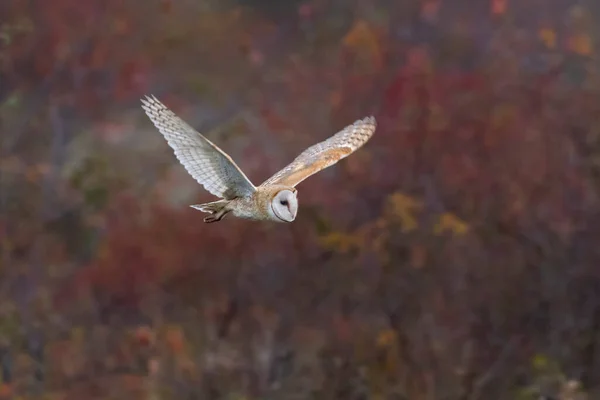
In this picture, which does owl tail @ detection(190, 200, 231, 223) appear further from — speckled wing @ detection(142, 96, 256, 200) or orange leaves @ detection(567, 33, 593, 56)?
orange leaves @ detection(567, 33, 593, 56)

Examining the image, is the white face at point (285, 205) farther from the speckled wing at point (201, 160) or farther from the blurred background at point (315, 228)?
the blurred background at point (315, 228)

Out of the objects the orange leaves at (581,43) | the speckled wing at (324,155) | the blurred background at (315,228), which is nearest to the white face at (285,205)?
the speckled wing at (324,155)

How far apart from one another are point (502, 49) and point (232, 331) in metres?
2.94

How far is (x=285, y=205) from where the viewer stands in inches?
83.4

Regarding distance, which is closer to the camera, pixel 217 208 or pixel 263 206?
pixel 263 206

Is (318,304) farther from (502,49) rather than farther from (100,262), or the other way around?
(502,49)

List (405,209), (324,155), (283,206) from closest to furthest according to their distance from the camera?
(283,206), (324,155), (405,209)

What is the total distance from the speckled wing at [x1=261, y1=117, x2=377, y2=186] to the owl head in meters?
0.28

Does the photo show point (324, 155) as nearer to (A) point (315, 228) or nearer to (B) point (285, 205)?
(B) point (285, 205)

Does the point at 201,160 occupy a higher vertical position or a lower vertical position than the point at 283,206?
higher

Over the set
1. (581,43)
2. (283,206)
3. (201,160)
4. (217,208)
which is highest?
(581,43)

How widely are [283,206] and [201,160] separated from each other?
12.5 inches

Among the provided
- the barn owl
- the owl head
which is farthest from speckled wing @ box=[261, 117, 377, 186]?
the owl head

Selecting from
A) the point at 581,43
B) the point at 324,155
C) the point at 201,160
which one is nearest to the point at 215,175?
the point at 201,160
